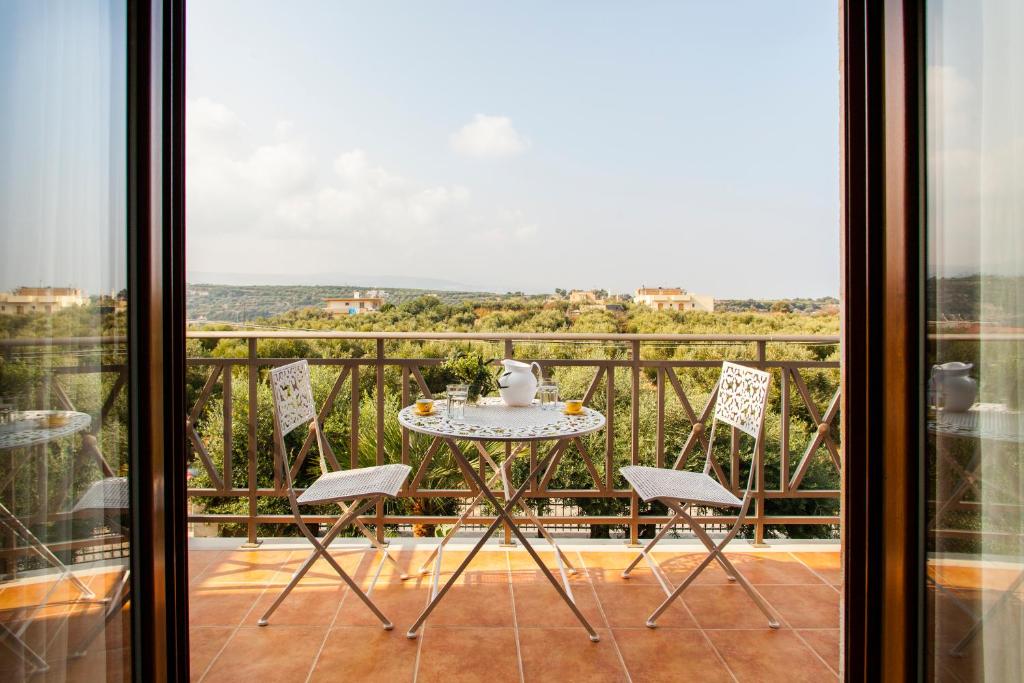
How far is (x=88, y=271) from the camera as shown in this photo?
3.64 ft

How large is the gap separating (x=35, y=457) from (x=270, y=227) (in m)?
8.28

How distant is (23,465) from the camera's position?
0.94 m

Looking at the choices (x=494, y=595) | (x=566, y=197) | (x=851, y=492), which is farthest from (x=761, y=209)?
(x=851, y=492)

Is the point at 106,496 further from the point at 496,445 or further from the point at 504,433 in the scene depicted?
the point at 496,445

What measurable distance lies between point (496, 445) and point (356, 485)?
3.62 m

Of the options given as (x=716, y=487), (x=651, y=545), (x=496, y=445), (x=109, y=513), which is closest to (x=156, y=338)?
(x=109, y=513)

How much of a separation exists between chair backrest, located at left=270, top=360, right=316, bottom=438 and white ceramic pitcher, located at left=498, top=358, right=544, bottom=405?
902 millimetres

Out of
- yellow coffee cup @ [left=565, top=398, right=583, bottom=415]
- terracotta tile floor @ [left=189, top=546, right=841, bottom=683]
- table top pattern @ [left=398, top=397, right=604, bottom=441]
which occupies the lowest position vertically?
terracotta tile floor @ [left=189, top=546, right=841, bottom=683]

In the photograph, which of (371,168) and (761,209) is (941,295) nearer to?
(371,168)

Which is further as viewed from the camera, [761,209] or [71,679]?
[761,209]

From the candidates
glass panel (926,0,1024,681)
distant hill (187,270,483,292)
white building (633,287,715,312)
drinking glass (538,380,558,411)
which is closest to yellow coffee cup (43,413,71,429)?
glass panel (926,0,1024,681)

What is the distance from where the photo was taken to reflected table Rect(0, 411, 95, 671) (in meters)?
0.90

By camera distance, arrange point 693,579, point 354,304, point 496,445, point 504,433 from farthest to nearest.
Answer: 1. point 354,304
2. point 496,445
3. point 693,579
4. point 504,433

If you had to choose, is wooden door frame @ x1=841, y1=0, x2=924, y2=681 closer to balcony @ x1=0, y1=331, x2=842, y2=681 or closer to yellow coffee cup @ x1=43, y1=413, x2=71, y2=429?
balcony @ x1=0, y1=331, x2=842, y2=681
